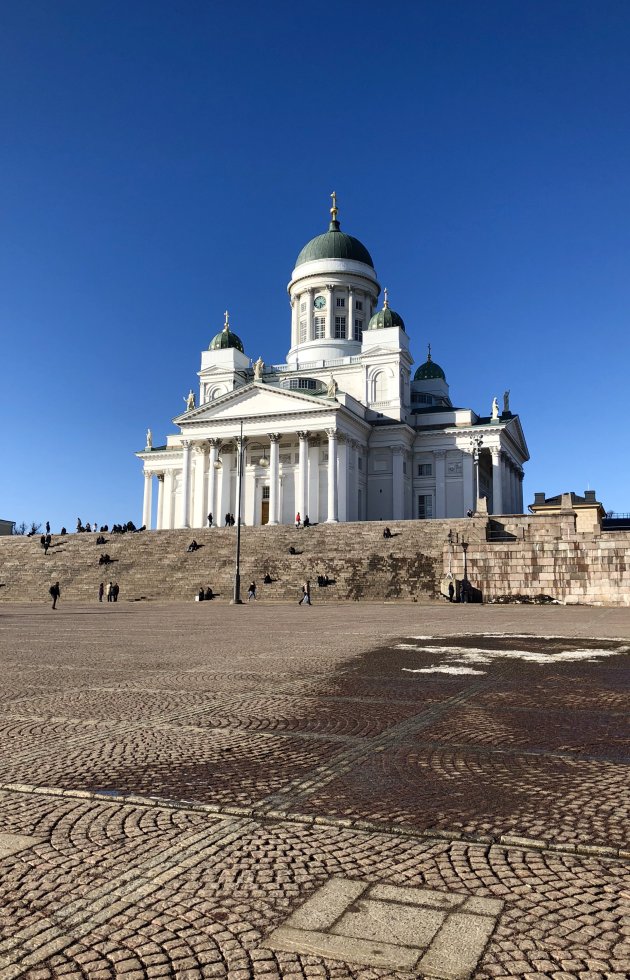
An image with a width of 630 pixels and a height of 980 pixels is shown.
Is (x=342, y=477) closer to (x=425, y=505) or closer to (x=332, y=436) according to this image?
(x=332, y=436)

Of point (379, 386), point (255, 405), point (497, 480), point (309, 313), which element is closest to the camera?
point (255, 405)

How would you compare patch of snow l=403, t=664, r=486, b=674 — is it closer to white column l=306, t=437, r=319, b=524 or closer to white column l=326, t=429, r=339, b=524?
white column l=326, t=429, r=339, b=524

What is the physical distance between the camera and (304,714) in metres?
7.24

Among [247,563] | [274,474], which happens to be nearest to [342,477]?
[274,474]

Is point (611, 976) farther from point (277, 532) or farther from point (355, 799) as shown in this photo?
point (277, 532)

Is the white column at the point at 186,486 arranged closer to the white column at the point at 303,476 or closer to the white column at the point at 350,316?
the white column at the point at 303,476

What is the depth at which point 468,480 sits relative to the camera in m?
66.2

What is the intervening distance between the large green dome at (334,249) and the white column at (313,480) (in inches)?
954

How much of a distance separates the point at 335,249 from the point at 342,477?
29303mm

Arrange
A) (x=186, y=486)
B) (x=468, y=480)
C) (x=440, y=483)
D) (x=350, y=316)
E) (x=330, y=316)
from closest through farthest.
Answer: (x=186, y=486)
(x=468, y=480)
(x=440, y=483)
(x=350, y=316)
(x=330, y=316)

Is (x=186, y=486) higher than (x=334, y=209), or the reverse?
A: (x=334, y=209)

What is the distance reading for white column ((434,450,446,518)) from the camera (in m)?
66.8

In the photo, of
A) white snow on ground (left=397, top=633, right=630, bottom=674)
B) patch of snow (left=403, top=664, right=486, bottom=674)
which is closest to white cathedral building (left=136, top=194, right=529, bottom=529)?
white snow on ground (left=397, top=633, right=630, bottom=674)

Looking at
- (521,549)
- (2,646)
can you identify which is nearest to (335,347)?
(521,549)
